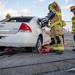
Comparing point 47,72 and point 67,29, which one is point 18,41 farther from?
point 67,29

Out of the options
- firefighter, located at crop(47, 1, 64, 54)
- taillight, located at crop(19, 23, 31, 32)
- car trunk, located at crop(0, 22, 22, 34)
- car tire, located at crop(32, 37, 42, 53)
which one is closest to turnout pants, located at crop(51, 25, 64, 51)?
firefighter, located at crop(47, 1, 64, 54)

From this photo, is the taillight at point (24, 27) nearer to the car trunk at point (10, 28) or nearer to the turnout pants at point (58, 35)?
the car trunk at point (10, 28)

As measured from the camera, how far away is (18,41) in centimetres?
901

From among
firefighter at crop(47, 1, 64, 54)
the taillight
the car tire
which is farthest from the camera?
the car tire

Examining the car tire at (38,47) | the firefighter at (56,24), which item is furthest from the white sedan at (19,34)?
the firefighter at (56,24)

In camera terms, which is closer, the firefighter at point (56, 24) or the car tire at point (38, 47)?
the firefighter at point (56, 24)

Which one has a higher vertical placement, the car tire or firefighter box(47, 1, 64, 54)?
firefighter box(47, 1, 64, 54)

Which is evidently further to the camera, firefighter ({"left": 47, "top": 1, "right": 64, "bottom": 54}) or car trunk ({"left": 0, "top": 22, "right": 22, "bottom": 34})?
firefighter ({"left": 47, "top": 1, "right": 64, "bottom": 54})

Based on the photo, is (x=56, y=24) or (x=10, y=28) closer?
(x=10, y=28)

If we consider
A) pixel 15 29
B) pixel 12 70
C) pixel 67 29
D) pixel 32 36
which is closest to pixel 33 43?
pixel 32 36

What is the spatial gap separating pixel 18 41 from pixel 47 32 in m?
2.54

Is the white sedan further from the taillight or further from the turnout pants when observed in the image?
the turnout pants

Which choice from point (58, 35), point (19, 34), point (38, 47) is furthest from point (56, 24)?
point (19, 34)

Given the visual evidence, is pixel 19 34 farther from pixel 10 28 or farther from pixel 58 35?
pixel 58 35
